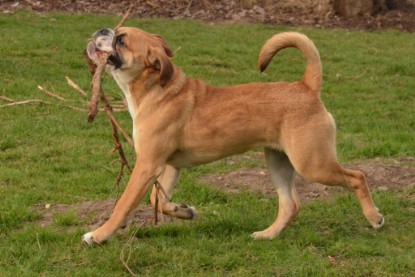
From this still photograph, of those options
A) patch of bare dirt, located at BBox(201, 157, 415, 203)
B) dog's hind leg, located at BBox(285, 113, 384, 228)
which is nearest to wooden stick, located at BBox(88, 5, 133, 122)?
dog's hind leg, located at BBox(285, 113, 384, 228)

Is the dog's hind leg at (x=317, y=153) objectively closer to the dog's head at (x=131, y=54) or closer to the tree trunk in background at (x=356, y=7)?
the dog's head at (x=131, y=54)

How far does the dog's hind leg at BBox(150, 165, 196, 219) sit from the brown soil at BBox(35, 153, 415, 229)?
0.35 feet

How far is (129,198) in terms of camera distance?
6.43 m

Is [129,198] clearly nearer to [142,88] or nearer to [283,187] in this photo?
[142,88]

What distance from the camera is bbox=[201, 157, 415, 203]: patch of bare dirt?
322 inches

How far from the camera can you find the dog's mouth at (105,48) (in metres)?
6.59

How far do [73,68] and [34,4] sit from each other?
5757 mm

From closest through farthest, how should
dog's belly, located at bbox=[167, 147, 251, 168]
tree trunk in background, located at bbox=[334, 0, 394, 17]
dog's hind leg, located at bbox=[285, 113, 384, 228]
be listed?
1. dog's hind leg, located at bbox=[285, 113, 384, 228]
2. dog's belly, located at bbox=[167, 147, 251, 168]
3. tree trunk in background, located at bbox=[334, 0, 394, 17]

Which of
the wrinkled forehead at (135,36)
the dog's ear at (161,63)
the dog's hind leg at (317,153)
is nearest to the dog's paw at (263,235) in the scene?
the dog's hind leg at (317,153)

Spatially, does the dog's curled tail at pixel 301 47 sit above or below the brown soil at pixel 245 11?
above

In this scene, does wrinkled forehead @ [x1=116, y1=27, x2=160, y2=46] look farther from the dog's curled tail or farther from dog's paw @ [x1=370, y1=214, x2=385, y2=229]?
dog's paw @ [x1=370, y1=214, x2=385, y2=229]

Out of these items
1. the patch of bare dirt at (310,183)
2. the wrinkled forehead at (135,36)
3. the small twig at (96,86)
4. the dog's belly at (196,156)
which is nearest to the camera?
the small twig at (96,86)

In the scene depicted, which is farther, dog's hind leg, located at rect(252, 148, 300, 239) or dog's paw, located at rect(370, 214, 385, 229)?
dog's paw, located at rect(370, 214, 385, 229)

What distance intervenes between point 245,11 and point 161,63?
14.1m
